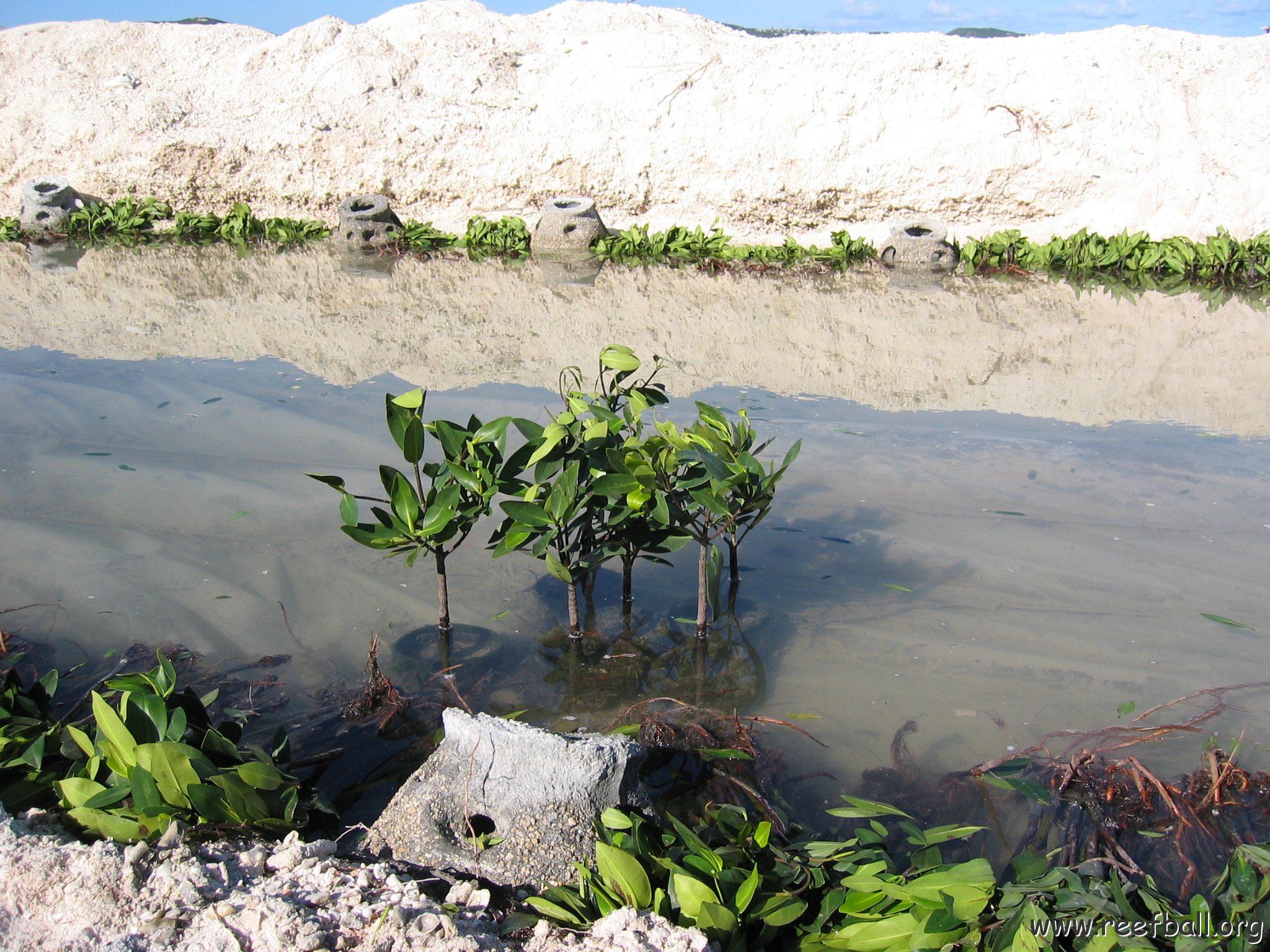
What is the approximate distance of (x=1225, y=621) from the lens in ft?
10.8

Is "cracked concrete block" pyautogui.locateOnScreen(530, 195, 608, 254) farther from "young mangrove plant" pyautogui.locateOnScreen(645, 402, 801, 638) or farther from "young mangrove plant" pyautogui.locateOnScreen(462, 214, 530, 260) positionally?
"young mangrove plant" pyautogui.locateOnScreen(645, 402, 801, 638)

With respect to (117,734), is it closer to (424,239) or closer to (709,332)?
(709,332)

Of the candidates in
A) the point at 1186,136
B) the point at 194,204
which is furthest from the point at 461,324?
the point at 1186,136

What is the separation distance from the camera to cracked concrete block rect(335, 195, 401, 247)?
11539 mm

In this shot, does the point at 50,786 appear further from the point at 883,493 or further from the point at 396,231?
the point at 396,231

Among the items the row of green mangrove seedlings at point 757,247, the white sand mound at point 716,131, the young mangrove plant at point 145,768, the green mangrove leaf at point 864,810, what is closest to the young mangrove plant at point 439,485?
the young mangrove plant at point 145,768

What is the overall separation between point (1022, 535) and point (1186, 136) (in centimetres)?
1197

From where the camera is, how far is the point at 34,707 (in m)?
2.35

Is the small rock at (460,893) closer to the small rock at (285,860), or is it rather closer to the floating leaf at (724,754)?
the small rock at (285,860)

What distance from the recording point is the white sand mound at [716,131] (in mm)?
13078

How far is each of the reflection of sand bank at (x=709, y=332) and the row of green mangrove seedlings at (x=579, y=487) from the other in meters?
2.97

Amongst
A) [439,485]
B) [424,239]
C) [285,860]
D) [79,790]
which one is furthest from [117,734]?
[424,239]

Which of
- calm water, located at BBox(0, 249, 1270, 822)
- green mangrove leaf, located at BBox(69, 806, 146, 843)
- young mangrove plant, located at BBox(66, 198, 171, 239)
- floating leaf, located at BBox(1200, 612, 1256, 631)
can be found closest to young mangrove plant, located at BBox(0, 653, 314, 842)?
green mangrove leaf, located at BBox(69, 806, 146, 843)

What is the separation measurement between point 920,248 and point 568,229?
13.6 feet
